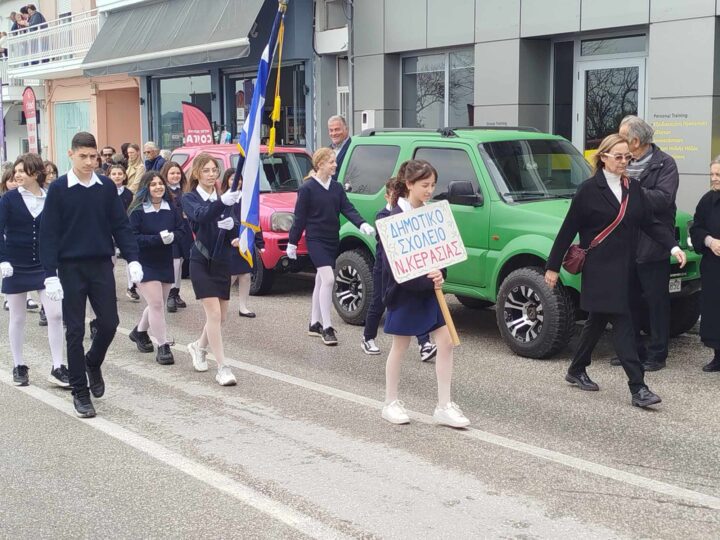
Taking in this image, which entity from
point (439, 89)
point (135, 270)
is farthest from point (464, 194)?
point (439, 89)

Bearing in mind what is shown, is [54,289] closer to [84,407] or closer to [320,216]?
[84,407]

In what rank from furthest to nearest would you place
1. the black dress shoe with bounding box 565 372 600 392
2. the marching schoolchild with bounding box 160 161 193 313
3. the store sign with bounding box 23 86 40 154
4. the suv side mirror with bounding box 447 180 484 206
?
1. the store sign with bounding box 23 86 40 154
2. the marching schoolchild with bounding box 160 161 193 313
3. the suv side mirror with bounding box 447 180 484 206
4. the black dress shoe with bounding box 565 372 600 392

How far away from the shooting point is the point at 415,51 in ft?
60.1

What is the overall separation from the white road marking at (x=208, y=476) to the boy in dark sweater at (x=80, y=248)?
1.08 feet

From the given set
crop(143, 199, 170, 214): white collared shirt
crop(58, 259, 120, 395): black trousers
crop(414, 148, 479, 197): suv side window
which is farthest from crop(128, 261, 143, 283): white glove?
crop(414, 148, 479, 197): suv side window

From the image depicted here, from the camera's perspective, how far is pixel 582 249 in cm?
682

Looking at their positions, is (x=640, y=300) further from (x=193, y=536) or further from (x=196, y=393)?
(x=193, y=536)

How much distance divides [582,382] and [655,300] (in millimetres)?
1055

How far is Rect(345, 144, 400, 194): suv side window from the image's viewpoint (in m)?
9.86

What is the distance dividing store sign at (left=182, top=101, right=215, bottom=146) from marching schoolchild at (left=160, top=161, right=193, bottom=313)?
8291 mm

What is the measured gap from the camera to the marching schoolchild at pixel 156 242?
8234 millimetres

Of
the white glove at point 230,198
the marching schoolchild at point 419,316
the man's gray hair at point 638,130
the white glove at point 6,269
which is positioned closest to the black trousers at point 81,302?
the white glove at point 230,198

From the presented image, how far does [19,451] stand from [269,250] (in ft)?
20.2

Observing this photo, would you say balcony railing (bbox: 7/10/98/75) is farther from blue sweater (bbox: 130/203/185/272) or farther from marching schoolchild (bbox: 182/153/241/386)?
marching schoolchild (bbox: 182/153/241/386)
